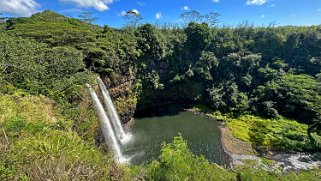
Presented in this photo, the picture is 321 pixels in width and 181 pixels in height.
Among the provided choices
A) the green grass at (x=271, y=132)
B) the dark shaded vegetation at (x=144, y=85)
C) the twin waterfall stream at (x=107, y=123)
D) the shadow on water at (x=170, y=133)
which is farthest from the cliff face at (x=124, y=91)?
the green grass at (x=271, y=132)

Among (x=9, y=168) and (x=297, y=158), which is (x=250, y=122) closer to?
(x=297, y=158)

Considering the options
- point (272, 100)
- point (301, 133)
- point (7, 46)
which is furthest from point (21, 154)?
point (272, 100)

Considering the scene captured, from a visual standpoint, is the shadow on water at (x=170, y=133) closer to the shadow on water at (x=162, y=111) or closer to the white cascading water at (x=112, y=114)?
the shadow on water at (x=162, y=111)

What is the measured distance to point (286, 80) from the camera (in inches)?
1264

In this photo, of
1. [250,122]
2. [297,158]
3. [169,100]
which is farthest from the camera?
[169,100]

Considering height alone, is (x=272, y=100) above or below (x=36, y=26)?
below

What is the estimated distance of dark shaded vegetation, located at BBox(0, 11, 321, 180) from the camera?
22.1 ft

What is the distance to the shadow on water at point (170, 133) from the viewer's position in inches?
783

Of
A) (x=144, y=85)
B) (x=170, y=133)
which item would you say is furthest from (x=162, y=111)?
(x=170, y=133)

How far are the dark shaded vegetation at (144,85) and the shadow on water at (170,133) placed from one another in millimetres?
1938

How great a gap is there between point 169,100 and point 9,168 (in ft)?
92.5

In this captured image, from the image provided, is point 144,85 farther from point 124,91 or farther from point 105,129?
point 105,129

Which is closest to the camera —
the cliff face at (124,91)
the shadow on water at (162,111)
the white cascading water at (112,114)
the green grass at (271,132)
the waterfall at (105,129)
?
the waterfall at (105,129)

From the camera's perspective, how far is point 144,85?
29766mm
